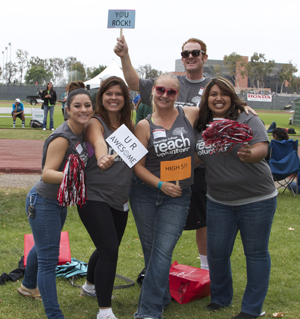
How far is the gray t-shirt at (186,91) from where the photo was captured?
394 centimetres

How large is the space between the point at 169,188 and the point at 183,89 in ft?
3.93

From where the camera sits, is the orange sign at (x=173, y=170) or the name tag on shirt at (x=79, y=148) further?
the orange sign at (x=173, y=170)

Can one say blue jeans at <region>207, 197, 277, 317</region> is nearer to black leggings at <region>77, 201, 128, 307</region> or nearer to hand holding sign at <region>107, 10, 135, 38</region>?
black leggings at <region>77, 201, 128, 307</region>

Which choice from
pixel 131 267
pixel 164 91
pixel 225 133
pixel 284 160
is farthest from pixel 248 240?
pixel 284 160

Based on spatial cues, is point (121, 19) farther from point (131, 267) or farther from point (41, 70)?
point (41, 70)

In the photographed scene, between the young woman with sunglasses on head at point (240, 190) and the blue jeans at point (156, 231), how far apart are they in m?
0.30

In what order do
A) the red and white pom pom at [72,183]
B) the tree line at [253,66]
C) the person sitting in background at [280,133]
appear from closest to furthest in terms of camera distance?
the red and white pom pom at [72,183] < the person sitting in background at [280,133] < the tree line at [253,66]

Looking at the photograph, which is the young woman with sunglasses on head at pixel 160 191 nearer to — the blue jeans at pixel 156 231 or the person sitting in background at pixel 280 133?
the blue jeans at pixel 156 231

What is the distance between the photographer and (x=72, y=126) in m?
3.19

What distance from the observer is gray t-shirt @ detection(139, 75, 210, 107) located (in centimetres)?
394

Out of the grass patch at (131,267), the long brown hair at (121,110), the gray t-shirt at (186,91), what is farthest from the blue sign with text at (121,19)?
the grass patch at (131,267)

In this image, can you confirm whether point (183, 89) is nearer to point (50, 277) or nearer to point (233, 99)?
point (233, 99)

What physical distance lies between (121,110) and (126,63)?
68cm

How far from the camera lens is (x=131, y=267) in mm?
4816
